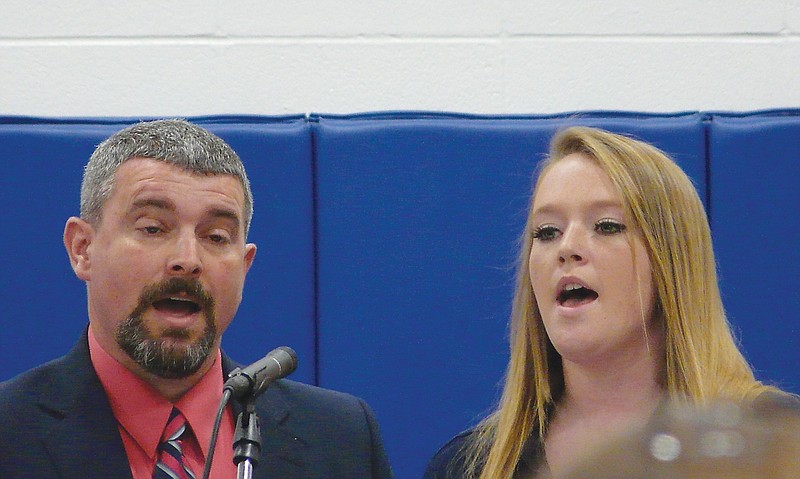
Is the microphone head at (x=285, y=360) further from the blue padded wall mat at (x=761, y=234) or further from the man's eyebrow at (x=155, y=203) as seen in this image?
the blue padded wall mat at (x=761, y=234)

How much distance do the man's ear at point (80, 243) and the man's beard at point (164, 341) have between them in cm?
14

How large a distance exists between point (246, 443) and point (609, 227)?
654 mm

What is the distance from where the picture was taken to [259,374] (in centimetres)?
101

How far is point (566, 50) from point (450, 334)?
69cm

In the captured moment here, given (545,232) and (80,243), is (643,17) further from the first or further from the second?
(80,243)

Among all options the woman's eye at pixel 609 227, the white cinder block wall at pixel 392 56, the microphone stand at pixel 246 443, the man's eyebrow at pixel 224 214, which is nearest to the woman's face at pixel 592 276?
the woman's eye at pixel 609 227

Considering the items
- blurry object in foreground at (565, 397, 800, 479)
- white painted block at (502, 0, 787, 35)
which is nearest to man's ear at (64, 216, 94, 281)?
white painted block at (502, 0, 787, 35)

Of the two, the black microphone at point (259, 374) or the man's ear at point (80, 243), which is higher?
the man's ear at point (80, 243)

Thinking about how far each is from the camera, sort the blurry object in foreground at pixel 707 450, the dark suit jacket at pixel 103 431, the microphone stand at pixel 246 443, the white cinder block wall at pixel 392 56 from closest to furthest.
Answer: the blurry object in foreground at pixel 707 450 → the microphone stand at pixel 246 443 → the dark suit jacket at pixel 103 431 → the white cinder block wall at pixel 392 56

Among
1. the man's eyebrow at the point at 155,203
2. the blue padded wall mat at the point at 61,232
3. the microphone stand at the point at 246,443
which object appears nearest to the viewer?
the microphone stand at the point at 246,443

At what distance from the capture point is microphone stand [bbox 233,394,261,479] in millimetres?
965

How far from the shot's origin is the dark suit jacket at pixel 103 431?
4.07 feet

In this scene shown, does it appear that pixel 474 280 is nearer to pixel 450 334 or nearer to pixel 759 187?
pixel 450 334

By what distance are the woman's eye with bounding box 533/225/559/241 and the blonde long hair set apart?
1.2 inches
